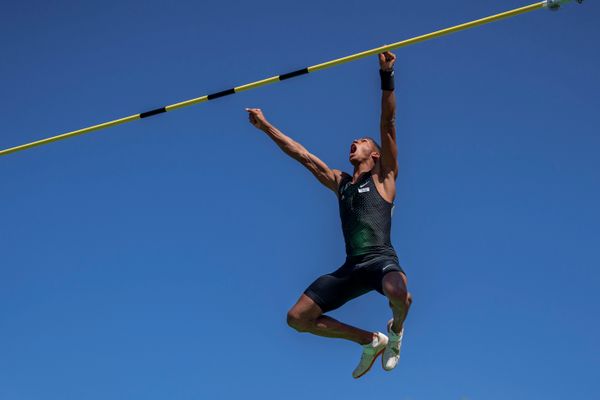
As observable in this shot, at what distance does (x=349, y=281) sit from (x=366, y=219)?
87 cm

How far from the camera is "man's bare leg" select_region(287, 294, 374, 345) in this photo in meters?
14.9

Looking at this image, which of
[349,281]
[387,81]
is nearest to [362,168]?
[387,81]

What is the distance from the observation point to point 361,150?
616 inches

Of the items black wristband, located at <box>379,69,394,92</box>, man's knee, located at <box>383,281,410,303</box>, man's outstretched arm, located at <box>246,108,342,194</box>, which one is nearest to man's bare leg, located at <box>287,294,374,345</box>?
man's knee, located at <box>383,281,410,303</box>

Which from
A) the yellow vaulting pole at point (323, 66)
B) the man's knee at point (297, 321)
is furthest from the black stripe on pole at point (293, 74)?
the man's knee at point (297, 321)

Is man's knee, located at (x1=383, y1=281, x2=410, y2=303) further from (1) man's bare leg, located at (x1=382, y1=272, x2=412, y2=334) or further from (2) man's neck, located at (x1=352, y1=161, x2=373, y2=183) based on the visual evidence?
(2) man's neck, located at (x1=352, y1=161, x2=373, y2=183)

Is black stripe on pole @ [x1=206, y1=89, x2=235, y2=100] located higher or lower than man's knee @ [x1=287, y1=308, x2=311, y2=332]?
higher

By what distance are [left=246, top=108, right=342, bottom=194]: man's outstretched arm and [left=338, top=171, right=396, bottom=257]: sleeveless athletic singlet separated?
0.54 metres

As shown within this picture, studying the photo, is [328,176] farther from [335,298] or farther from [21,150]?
[21,150]

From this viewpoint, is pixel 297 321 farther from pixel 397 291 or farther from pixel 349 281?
pixel 397 291

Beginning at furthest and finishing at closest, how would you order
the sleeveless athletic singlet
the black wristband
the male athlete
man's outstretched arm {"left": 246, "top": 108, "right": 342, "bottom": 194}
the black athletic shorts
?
1. man's outstretched arm {"left": 246, "top": 108, "right": 342, "bottom": 194}
2. the black wristband
3. the sleeveless athletic singlet
4. the male athlete
5. the black athletic shorts

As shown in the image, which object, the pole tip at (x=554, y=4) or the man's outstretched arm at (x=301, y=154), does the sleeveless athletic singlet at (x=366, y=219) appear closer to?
the man's outstretched arm at (x=301, y=154)

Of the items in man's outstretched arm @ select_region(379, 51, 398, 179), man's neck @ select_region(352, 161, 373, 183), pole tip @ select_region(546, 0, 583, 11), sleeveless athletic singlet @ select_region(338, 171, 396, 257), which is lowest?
sleeveless athletic singlet @ select_region(338, 171, 396, 257)

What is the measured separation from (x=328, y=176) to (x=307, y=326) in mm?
2232
